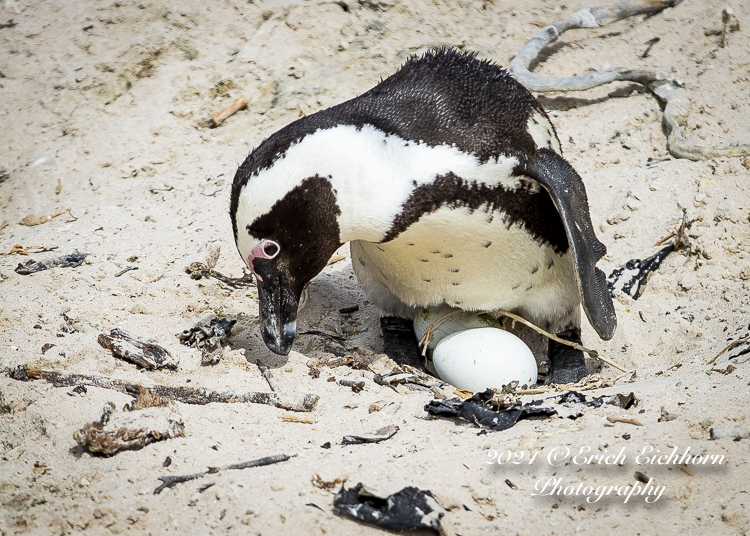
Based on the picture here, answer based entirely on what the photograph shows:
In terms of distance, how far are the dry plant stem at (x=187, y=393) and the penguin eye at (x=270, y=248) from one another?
473mm

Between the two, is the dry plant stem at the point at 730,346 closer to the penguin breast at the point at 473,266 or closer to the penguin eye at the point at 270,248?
the penguin breast at the point at 473,266

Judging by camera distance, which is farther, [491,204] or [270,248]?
[491,204]

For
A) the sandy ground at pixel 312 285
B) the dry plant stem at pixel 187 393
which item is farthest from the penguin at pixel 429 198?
the sandy ground at pixel 312 285

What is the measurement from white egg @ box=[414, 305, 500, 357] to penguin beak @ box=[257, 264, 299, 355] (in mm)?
689

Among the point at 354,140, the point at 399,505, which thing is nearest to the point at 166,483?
the point at 399,505

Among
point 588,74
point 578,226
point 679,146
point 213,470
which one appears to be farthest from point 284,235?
point 588,74

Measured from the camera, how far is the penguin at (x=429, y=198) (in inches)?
97.5

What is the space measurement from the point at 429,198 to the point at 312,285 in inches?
53.3

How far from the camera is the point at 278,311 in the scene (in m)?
2.70

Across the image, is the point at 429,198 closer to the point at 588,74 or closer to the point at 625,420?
the point at 625,420

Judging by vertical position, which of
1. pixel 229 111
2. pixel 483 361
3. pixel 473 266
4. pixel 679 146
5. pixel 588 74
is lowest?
pixel 229 111
